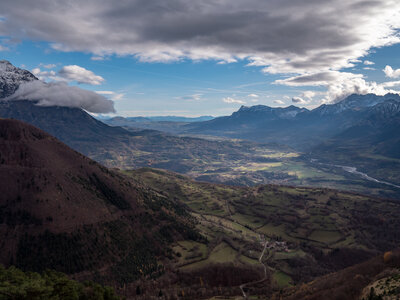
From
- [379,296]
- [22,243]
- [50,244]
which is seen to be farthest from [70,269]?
[379,296]

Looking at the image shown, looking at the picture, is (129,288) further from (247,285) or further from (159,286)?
(247,285)

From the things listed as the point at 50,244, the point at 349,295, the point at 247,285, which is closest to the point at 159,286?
the point at 247,285

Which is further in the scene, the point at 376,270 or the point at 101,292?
the point at 376,270

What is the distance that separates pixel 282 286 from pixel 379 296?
4294 inches

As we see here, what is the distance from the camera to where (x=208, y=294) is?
17825cm

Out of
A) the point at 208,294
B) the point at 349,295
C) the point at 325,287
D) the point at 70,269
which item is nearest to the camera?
the point at 349,295

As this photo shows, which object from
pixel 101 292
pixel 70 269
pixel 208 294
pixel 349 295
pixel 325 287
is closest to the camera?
pixel 101 292

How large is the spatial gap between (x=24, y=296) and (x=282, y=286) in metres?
178

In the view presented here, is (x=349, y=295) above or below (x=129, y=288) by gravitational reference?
above

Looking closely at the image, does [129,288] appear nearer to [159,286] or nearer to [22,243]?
[159,286]

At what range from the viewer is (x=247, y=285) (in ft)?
641

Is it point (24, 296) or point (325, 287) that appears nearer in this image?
point (24, 296)

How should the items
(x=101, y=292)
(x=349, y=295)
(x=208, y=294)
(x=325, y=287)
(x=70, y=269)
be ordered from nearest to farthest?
1. (x=101, y=292)
2. (x=349, y=295)
3. (x=325, y=287)
4. (x=208, y=294)
5. (x=70, y=269)

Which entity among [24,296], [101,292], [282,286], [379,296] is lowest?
[282,286]
